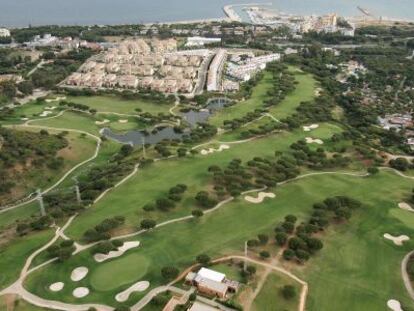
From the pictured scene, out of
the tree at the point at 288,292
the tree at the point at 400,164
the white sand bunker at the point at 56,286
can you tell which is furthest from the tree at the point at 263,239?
the tree at the point at 400,164

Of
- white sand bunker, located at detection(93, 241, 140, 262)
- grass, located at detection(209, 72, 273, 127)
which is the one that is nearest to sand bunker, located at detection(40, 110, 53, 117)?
grass, located at detection(209, 72, 273, 127)

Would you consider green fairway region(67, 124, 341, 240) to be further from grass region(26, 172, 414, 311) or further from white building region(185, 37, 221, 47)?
white building region(185, 37, 221, 47)

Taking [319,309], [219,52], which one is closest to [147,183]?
[319,309]

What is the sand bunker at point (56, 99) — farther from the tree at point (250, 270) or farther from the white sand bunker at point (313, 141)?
the tree at point (250, 270)

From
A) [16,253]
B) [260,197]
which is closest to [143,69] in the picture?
[260,197]

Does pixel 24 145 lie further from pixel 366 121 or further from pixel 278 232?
pixel 366 121

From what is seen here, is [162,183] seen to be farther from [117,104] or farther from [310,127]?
[117,104]
